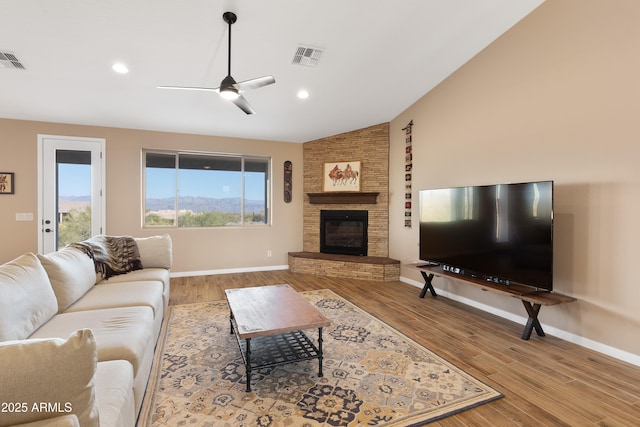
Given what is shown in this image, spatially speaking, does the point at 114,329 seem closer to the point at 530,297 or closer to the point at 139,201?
the point at 530,297

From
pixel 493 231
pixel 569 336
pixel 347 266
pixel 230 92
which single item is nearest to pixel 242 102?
pixel 230 92

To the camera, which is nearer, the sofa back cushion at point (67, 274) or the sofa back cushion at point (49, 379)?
the sofa back cushion at point (49, 379)

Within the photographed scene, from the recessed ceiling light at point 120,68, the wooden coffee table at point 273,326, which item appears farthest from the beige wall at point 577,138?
the recessed ceiling light at point 120,68

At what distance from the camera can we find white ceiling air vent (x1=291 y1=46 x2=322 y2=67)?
3388 mm

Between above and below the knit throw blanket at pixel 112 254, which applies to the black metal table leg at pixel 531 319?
below

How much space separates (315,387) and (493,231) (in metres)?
2.52

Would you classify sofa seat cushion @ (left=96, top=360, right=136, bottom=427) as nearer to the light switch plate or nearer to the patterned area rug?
the patterned area rug

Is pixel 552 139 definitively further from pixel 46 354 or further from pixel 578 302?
pixel 46 354

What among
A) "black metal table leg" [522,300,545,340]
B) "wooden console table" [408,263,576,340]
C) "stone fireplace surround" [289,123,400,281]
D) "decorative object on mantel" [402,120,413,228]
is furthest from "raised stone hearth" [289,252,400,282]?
"black metal table leg" [522,300,545,340]

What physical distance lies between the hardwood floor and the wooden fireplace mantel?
1970mm

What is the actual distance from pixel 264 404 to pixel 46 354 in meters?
1.44

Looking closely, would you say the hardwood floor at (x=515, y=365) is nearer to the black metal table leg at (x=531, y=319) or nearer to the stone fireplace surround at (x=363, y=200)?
the black metal table leg at (x=531, y=319)

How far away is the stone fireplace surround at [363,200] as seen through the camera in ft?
18.0

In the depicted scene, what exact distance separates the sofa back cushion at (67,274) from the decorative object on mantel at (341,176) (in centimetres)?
415
